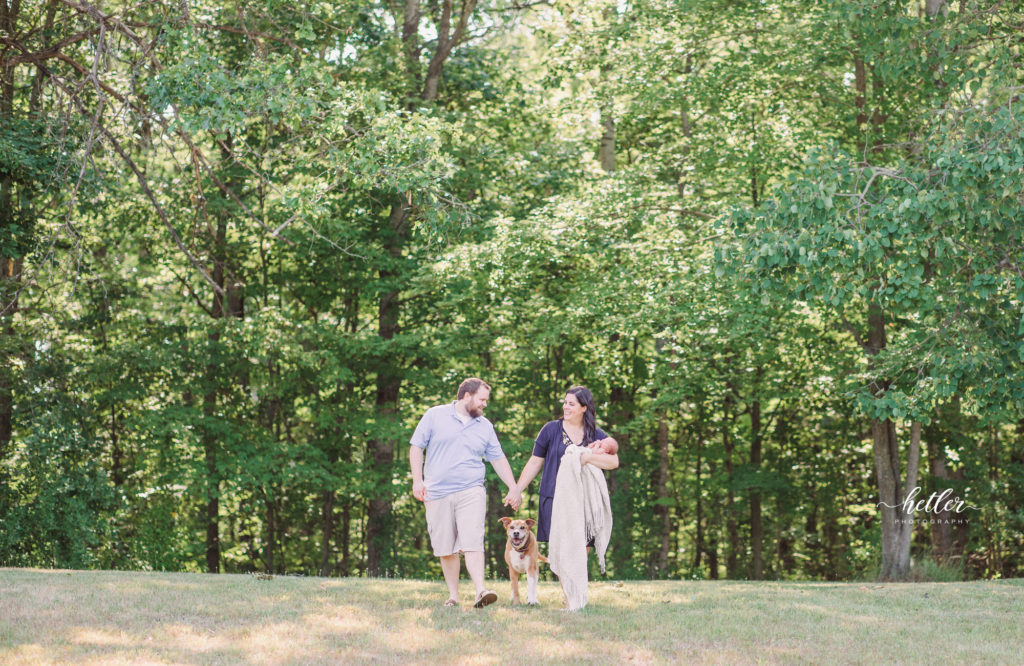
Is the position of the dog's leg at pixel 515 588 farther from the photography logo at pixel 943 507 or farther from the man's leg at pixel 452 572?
the photography logo at pixel 943 507

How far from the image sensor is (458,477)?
25.4 feet

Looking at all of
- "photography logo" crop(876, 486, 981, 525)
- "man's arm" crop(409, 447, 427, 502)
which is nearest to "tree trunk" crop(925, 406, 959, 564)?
→ "photography logo" crop(876, 486, 981, 525)

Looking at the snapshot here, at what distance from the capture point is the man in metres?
7.71

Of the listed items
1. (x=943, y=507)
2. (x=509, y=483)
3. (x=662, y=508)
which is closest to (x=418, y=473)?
(x=509, y=483)

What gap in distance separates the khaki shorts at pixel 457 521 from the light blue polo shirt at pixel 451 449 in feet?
0.22

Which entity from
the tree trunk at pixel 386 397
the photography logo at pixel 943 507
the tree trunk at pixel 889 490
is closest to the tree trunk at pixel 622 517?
the tree trunk at pixel 386 397

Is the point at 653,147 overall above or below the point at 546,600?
above

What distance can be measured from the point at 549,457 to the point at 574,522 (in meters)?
0.58

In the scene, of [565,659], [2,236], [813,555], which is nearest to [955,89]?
[565,659]

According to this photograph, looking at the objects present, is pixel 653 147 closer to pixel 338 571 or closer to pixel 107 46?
pixel 338 571

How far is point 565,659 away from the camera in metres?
5.95

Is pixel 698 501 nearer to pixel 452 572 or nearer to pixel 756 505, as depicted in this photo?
pixel 756 505

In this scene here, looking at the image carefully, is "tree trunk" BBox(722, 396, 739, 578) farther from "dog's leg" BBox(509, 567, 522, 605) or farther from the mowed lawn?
"dog's leg" BBox(509, 567, 522, 605)

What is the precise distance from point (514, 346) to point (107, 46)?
901 centimetres
